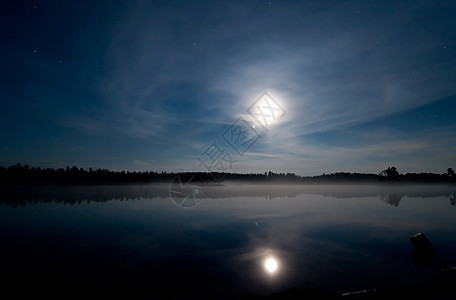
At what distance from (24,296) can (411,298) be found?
16512 mm

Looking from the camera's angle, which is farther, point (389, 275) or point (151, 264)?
point (151, 264)

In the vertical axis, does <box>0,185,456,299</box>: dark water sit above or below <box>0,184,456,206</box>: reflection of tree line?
below

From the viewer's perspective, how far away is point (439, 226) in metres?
30.4

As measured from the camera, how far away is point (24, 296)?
436 inches

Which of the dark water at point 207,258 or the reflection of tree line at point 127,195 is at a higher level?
the reflection of tree line at point 127,195

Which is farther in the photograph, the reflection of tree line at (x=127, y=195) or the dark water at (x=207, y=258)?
the reflection of tree line at (x=127, y=195)

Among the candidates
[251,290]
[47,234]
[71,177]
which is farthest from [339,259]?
[71,177]

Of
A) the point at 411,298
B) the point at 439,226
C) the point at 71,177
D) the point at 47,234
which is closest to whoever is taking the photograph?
the point at 411,298

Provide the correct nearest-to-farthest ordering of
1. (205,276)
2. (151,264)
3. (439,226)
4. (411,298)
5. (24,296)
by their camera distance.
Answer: (411,298) < (24,296) < (205,276) < (151,264) < (439,226)

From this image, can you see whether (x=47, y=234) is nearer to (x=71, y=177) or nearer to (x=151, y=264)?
(x=151, y=264)

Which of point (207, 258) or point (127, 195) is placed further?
point (127, 195)

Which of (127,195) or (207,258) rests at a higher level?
(127,195)

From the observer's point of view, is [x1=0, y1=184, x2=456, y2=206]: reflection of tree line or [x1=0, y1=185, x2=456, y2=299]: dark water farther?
[x1=0, y1=184, x2=456, y2=206]: reflection of tree line

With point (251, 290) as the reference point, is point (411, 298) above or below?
above
